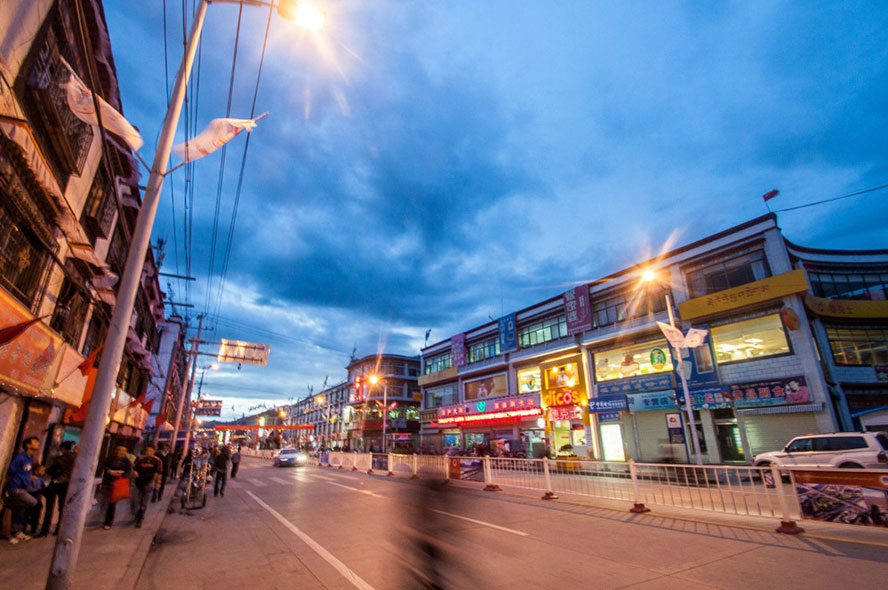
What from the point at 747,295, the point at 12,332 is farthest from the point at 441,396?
the point at 12,332

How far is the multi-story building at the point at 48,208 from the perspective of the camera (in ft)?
21.9

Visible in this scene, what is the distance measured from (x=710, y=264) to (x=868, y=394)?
9643mm

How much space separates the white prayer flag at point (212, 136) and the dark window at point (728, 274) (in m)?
25.5

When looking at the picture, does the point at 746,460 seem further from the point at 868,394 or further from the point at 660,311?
the point at 660,311

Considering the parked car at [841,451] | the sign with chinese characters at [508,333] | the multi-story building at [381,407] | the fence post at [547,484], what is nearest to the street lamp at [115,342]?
the fence post at [547,484]

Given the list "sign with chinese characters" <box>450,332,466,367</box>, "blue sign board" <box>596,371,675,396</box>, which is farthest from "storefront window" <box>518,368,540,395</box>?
"sign with chinese characters" <box>450,332,466,367</box>

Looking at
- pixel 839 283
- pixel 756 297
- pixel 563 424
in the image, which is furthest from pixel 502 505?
pixel 839 283

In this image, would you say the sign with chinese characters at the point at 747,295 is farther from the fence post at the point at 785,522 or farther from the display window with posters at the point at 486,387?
the display window with posters at the point at 486,387

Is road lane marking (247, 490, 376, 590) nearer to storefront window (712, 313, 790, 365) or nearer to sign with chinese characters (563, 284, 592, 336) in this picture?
storefront window (712, 313, 790, 365)

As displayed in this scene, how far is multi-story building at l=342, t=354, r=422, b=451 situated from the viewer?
196ft

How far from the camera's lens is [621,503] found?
36.5ft

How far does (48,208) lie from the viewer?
322 inches

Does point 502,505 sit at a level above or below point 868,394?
below

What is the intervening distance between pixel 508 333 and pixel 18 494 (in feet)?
107
